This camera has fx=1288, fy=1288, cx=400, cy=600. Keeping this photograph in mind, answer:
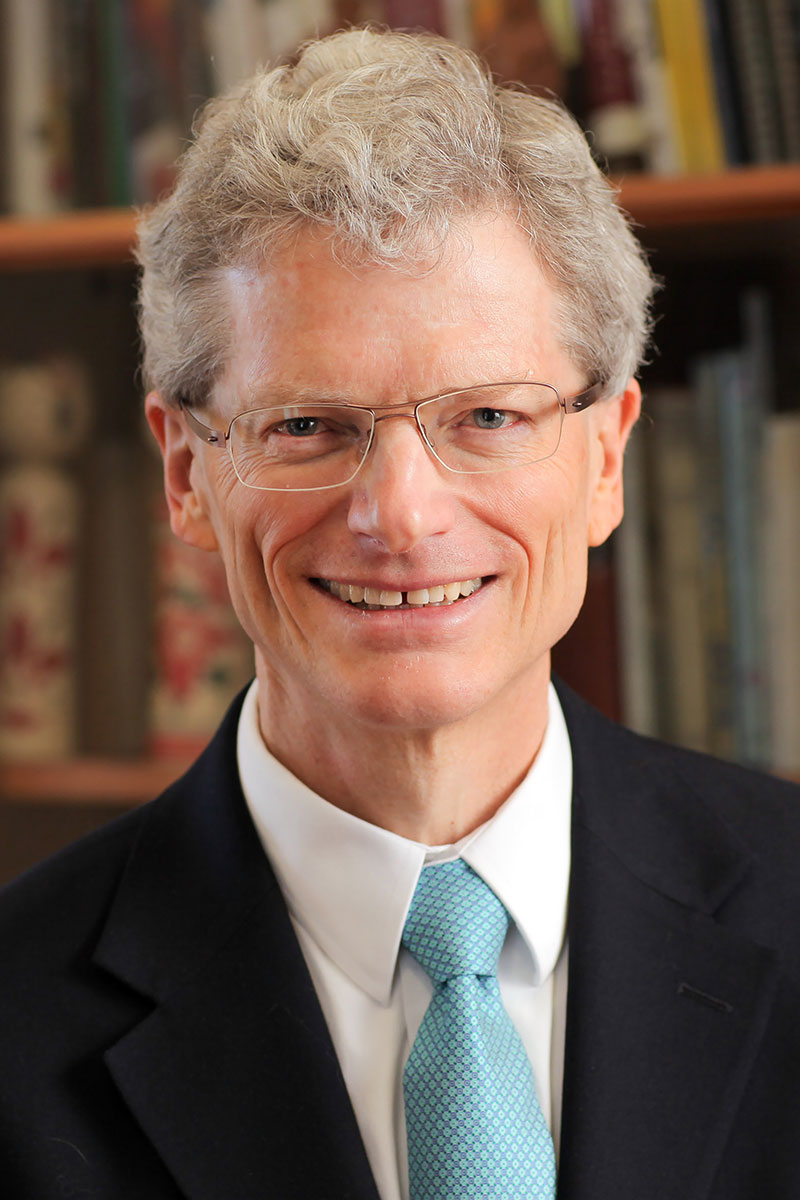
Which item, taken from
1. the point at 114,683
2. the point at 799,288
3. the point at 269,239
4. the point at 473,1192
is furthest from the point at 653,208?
the point at 473,1192

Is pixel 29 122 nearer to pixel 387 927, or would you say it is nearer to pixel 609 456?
pixel 609 456

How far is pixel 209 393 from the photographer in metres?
1.03

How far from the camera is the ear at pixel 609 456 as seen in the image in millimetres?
1104

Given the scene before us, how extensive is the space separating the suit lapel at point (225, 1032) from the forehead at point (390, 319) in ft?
1.24

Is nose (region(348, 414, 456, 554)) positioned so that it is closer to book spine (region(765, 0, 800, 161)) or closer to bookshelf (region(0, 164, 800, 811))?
bookshelf (region(0, 164, 800, 811))

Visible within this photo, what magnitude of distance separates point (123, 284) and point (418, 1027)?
3.87 ft

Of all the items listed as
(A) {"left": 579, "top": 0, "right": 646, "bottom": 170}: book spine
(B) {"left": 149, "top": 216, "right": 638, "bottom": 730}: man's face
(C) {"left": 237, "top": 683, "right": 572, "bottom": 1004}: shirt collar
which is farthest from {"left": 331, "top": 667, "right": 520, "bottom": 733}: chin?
(A) {"left": 579, "top": 0, "right": 646, "bottom": 170}: book spine

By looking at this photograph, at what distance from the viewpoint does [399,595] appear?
0.97 m

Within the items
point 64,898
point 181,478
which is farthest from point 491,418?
point 64,898

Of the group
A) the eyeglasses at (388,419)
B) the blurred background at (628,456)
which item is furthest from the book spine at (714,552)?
the eyeglasses at (388,419)

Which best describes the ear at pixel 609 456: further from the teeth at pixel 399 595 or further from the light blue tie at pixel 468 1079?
the light blue tie at pixel 468 1079

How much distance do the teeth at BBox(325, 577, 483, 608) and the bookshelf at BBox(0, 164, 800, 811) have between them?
0.65 meters

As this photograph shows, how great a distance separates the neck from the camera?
1.01 meters

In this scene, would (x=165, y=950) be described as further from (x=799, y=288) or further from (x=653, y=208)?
(x=799, y=288)
